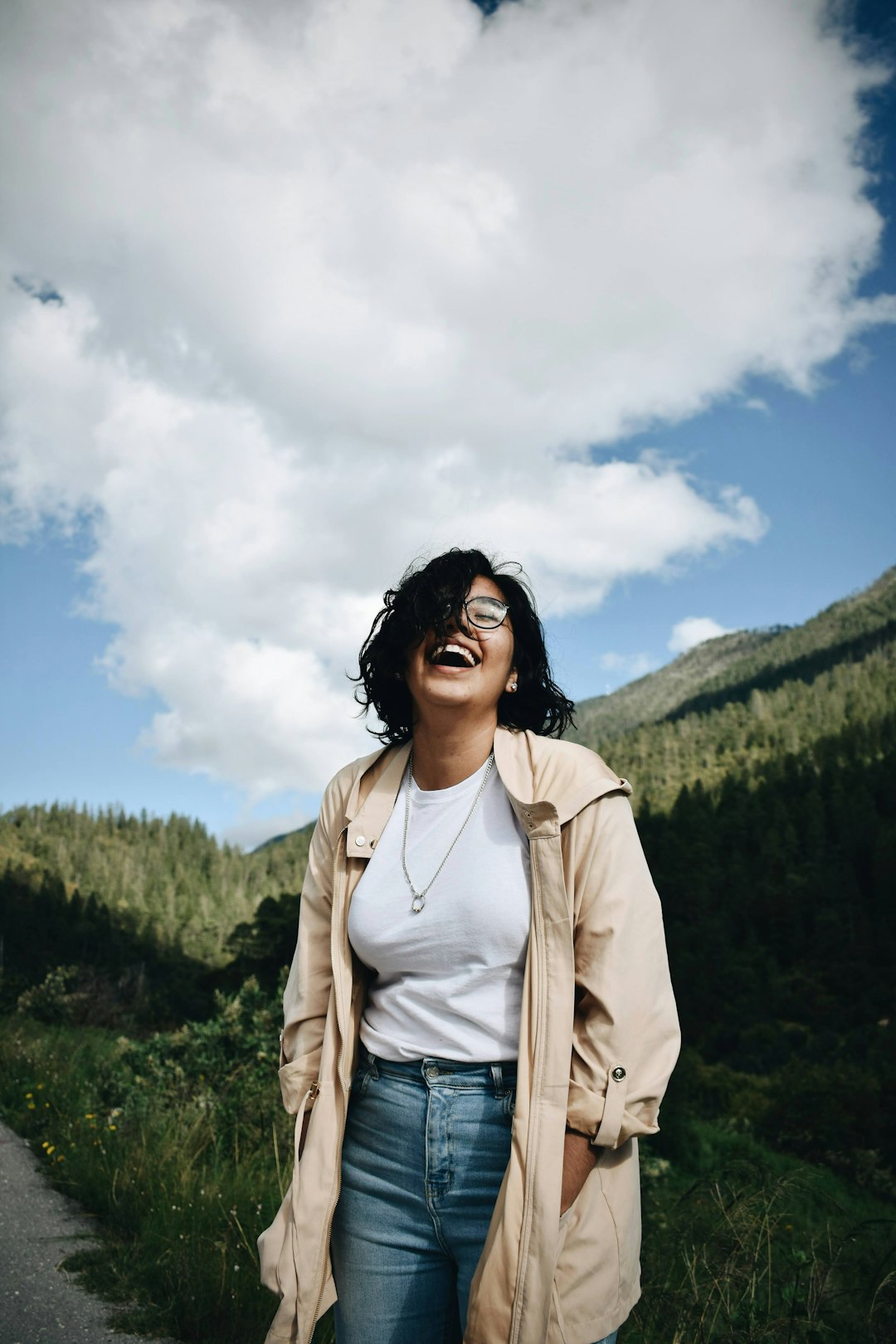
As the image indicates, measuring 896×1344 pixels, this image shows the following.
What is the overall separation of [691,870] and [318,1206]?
52095mm

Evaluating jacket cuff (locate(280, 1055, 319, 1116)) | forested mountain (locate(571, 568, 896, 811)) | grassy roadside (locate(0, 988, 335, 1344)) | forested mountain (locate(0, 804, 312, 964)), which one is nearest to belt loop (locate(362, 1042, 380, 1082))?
jacket cuff (locate(280, 1055, 319, 1116))

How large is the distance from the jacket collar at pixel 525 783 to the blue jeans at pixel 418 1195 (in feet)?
1.42

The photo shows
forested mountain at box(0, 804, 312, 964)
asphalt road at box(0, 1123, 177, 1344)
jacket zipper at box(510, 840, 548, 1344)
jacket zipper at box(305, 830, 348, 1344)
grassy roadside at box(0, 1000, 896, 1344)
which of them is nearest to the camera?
jacket zipper at box(510, 840, 548, 1344)

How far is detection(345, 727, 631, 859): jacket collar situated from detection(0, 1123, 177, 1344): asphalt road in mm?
2292

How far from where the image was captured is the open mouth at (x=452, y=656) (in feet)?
5.83

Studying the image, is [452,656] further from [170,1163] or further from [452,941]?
[170,1163]

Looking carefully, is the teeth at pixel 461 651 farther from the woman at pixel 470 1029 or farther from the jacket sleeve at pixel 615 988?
the jacket sleeve at pixel 615 988

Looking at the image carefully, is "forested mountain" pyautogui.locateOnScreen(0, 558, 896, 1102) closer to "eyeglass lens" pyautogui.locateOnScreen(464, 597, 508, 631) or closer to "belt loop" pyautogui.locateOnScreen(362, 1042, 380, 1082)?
"belt loop" pyautogui.locateOnScreen(362, 1042, 380, 1082)

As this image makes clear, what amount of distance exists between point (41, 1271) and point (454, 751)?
10.4 feet

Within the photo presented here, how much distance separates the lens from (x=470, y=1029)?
1.54 meters

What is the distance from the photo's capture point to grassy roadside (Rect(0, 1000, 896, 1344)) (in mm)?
2217

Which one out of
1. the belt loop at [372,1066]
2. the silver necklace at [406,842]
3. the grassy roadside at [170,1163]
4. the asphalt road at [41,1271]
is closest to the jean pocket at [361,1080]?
the belt loop at [372,1066]

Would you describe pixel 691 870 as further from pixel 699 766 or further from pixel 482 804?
pixel 482 804

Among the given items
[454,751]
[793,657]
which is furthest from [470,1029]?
[793,657]
